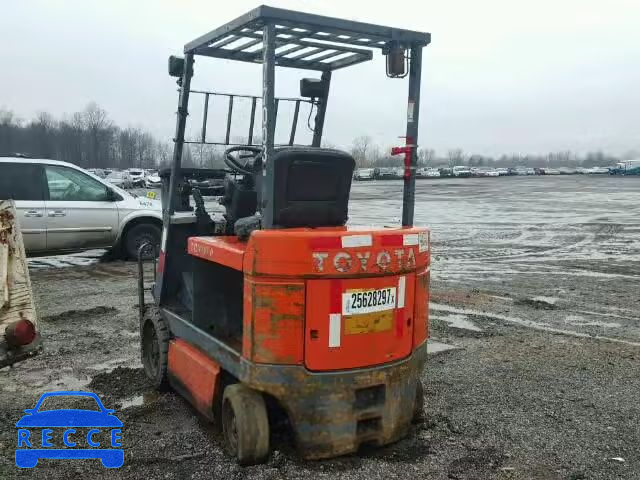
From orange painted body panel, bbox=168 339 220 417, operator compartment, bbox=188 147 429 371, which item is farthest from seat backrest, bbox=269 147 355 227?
orange painted body panel, bbox=168 339 220 417

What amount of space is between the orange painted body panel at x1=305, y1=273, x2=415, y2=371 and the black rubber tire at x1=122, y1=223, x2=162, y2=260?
8.54 metres

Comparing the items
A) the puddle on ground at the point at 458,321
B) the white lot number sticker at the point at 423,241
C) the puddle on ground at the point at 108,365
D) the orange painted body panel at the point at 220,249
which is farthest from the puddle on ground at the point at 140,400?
the puddle on ground at the point at 458,321

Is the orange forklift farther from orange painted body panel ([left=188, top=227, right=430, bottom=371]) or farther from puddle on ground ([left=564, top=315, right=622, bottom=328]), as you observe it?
puddle on ground ([left=564, top=315, right=622, bottom=328])

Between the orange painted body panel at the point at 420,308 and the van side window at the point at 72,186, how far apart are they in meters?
8.43

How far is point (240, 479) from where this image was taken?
3648 mm

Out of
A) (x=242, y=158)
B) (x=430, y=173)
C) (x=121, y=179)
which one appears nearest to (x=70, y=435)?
(x=242, y=158)

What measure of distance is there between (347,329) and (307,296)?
31 centimetres

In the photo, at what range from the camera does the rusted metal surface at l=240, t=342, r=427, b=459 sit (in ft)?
12.1

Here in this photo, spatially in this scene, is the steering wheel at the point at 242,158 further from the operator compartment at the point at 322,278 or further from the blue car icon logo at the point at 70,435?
the blue car icon logo at the point at 70,435

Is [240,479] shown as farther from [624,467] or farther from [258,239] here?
[624,467]

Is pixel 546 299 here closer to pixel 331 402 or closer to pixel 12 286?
pixel 331 402

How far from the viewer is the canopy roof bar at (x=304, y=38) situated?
3.84 meters

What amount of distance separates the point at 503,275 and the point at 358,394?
24.8 feet

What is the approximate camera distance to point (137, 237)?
38.7ft
